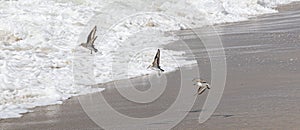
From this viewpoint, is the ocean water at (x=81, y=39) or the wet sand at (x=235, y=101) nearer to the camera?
the wet sand at (x=235, y=101)

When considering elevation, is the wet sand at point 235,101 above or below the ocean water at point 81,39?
below

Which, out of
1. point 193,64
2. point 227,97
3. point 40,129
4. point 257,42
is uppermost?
point 257,42

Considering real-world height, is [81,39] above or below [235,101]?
above

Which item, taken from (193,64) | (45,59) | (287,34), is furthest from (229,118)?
(287,34)

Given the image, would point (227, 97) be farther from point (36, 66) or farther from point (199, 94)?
point (36, 66)

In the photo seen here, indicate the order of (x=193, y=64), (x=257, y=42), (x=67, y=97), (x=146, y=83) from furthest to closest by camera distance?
(x=257, y=42), (x=193, y=64), (x=146, y=83), (x=67, y=97)

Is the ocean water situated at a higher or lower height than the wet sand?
higher

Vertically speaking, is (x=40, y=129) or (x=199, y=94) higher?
(x=199, y=94)

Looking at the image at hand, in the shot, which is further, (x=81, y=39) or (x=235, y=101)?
(x=81, y=39)
